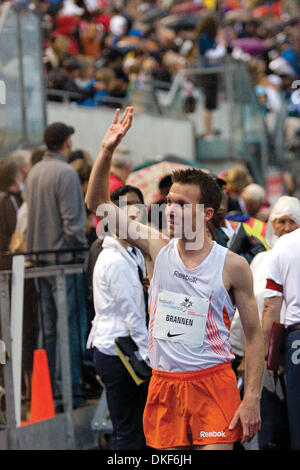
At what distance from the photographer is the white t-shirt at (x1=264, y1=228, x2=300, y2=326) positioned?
5.89m

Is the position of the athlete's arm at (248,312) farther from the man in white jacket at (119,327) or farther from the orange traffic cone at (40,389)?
the orange traffic cone at (40,389)

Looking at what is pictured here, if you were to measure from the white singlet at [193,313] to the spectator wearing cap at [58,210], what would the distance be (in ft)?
10.4

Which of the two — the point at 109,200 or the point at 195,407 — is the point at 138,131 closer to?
the point at 109,200

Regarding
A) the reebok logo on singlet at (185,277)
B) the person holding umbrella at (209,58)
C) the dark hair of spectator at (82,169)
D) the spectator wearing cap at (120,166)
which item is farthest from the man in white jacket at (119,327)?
the person holding umbrella at (209,58)

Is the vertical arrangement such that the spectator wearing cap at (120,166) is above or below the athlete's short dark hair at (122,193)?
above

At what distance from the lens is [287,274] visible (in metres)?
5.93

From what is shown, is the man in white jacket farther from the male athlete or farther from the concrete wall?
the concrete wall

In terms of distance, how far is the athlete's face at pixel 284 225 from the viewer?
21.2ft

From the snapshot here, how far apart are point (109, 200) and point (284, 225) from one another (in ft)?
7.16

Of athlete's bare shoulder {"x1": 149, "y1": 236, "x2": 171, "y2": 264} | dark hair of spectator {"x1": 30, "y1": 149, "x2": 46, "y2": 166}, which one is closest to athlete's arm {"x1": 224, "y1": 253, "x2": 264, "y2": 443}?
athlete's bare shoulder {"x1": 149, "y1": 236, "x2": 171, "y2": 264}

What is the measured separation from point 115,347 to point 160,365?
1.67 m

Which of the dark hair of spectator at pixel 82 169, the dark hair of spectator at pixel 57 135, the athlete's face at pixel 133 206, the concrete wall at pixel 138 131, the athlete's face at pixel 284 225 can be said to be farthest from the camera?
the concrete wall at pixel 138 131

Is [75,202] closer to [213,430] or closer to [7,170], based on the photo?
[7,170]

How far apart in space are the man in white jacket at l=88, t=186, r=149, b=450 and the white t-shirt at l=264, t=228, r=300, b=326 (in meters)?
0.91
